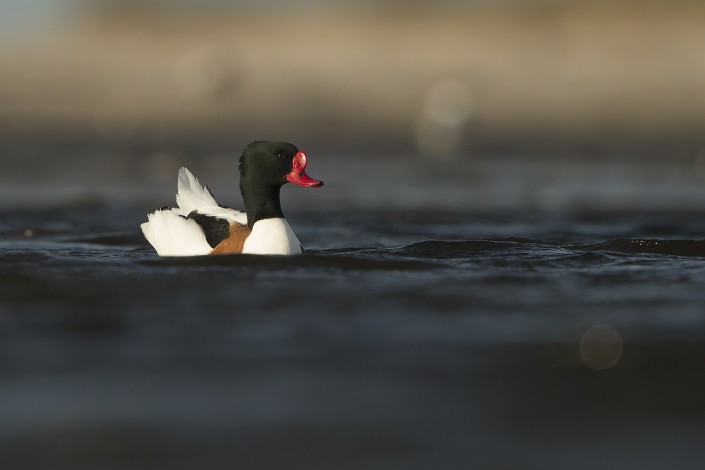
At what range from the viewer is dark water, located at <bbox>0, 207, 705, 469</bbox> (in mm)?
5160

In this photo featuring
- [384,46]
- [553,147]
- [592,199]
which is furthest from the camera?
[384,46]

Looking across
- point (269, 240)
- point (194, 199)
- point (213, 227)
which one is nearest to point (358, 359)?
point (269, 240)

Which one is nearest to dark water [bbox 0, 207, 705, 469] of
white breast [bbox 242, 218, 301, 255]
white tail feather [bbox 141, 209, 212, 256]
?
white breast [bbox 242, 218, 301, 255]

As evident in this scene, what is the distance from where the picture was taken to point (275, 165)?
9.98 m

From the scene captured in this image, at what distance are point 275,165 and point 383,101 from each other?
25.5 m

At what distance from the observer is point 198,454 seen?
5.04 meters

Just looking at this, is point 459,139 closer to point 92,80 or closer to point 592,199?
point 592,199

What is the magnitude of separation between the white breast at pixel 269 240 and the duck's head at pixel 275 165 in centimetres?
34

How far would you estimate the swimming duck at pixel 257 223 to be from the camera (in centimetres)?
979

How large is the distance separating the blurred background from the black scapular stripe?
5.69m

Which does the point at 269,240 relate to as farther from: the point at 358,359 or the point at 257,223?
the point at 358,359

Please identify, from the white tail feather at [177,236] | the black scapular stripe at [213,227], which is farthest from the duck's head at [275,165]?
the white tail feather at [177,236]

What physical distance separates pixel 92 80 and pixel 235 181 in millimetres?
24373

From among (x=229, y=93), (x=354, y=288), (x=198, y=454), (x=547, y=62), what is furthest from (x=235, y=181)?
(x=547, y=62)
